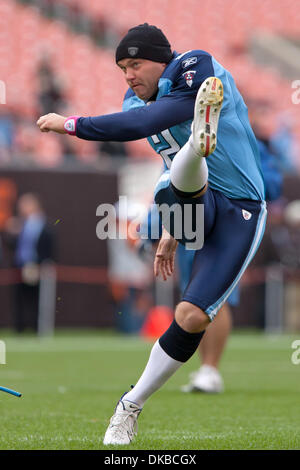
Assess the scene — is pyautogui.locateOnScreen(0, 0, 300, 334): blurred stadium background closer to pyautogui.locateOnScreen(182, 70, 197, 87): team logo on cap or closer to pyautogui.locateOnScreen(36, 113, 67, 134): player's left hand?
pyautogui.locateOnScreen(182, 70, 197, 87): team logo on cap

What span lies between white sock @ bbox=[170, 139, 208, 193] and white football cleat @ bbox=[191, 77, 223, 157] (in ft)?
0.25

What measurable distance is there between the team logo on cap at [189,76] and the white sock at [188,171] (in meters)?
0.30

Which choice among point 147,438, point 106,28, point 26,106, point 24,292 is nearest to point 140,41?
point 147,438

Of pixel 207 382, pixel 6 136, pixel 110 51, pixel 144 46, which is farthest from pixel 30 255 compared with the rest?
pixel 144 46

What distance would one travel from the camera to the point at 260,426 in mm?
4605

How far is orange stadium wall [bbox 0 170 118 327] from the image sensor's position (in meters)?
14.0

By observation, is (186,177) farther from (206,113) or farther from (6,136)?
(6,136)

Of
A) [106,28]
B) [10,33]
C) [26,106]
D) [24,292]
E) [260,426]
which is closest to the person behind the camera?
[260,426]

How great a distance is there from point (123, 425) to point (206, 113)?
1.32 metres

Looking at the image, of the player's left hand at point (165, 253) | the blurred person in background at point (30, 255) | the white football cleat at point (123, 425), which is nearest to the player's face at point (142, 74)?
the player's left hand at point (165, 253)

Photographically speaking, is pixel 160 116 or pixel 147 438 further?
pixel 147 438

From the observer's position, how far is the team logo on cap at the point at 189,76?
3.93m
